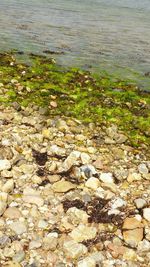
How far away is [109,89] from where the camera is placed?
53.4ft

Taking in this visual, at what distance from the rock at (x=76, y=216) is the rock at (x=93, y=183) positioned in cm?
100

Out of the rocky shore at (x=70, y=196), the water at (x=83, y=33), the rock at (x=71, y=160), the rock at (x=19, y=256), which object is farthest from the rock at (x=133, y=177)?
the water at (x=83, y=33)

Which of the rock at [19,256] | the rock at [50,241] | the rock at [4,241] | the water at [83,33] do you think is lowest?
the water at [83,33]

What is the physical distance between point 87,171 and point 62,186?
37.9 inches

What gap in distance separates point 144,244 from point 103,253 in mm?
892

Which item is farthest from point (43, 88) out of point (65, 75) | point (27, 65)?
point (27, 65)

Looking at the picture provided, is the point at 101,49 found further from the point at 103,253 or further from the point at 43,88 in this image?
the point at 103,253

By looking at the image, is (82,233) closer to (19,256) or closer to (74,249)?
(74,249)

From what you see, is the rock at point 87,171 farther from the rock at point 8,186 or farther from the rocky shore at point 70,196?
the rock at point 8,186

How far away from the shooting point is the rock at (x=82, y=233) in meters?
7.53

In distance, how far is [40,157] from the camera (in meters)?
10.1

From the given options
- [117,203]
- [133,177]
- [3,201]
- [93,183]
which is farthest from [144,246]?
[3,201]

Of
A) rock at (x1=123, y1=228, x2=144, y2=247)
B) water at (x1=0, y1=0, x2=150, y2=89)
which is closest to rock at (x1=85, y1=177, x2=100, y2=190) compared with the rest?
rock at (x1=123, y1=228, x2=144, y2=247)

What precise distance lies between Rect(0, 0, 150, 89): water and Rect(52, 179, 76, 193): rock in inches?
406
